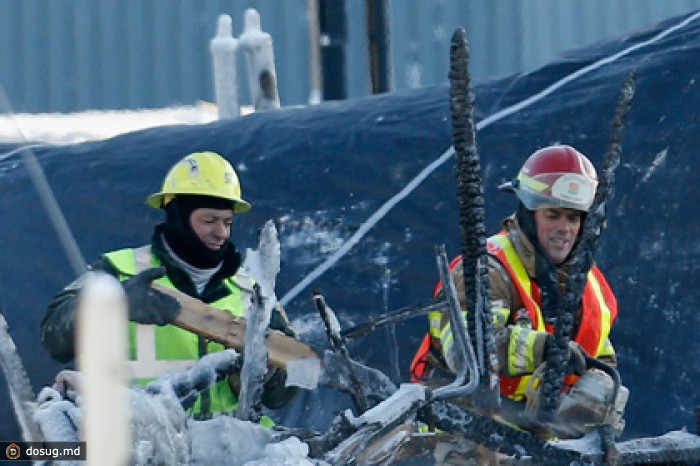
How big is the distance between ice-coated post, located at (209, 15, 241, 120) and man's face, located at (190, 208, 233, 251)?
4.39 metres

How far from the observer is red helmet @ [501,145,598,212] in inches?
204

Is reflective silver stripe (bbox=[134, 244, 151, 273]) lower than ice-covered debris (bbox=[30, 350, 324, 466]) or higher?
higher

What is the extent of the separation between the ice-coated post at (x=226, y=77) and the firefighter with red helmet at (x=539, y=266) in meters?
4.39

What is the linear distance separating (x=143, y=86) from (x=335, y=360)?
9877 mm

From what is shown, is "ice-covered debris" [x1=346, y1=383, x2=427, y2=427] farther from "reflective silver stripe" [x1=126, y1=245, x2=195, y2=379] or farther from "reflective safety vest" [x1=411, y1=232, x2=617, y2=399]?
"reflective silver stripe" [x1=126, y1=245, x2=195, y2=379]

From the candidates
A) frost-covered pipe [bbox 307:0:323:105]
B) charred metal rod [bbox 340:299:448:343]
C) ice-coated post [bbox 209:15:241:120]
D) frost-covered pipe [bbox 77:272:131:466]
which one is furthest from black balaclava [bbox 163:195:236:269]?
frost-covered pipe [bbox 307:0:323:105]

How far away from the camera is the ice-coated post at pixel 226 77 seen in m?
9.62

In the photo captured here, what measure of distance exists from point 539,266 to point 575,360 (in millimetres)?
471

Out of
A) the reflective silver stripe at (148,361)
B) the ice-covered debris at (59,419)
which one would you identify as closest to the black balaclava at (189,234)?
the reflective silver stripe at (148,361)

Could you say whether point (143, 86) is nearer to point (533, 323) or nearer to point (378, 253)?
point (378, 253)

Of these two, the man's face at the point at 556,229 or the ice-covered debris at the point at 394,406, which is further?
the man's face at the point at 556,229

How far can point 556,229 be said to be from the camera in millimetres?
5195

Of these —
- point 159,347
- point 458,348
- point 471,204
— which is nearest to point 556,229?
point 471,204

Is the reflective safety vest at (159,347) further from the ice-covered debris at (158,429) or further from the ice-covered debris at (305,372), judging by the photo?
the ice-covered debris at (158,429)
